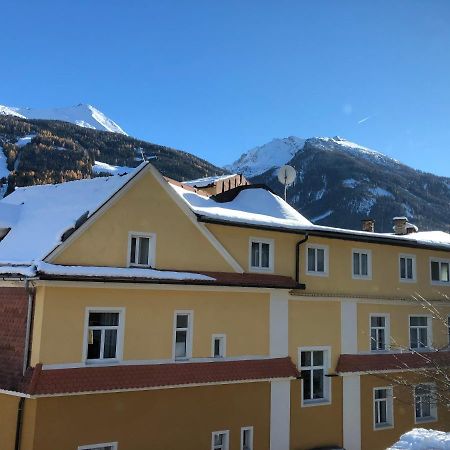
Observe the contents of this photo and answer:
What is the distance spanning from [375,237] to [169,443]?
12.7 m

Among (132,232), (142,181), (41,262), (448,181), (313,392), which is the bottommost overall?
(313,392)

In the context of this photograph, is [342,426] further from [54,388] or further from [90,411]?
[54,388]

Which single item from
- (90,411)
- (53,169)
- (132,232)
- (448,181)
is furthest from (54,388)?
(448,181)

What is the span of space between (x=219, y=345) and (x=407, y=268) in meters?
12.0

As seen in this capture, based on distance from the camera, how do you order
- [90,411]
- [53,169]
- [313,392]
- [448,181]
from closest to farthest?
[90,411]
[313,392]
[53,169]
[448,181]

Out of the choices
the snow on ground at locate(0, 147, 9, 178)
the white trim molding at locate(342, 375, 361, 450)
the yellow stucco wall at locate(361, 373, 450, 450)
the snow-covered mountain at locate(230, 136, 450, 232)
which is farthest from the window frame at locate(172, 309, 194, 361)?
the snow-covered mountain at locate(230, 136, 450, 232)

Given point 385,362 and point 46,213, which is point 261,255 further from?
point 46,213

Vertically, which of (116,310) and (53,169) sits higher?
(53,169)

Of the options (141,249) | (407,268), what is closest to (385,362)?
(407,268)

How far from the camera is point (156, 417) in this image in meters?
16.1

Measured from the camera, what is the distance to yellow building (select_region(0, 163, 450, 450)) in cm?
1453

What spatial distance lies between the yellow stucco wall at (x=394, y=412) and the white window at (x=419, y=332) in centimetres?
154

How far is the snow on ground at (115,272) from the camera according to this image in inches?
558

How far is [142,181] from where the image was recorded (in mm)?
16797
